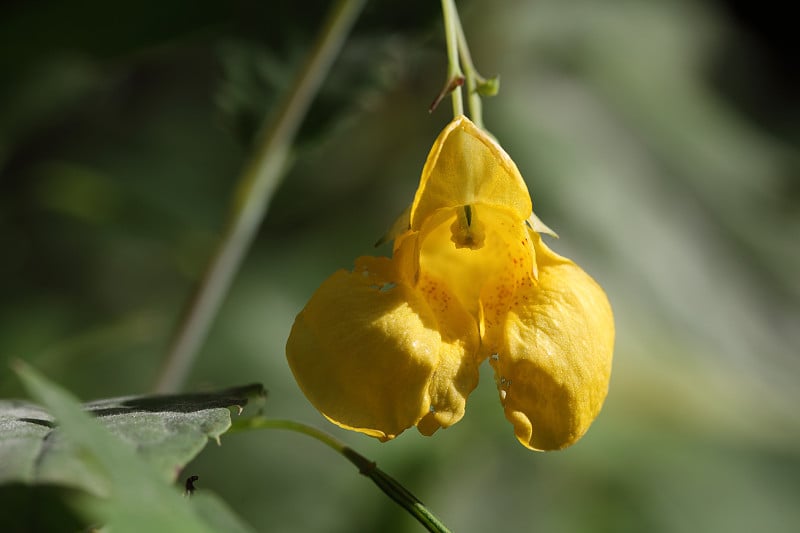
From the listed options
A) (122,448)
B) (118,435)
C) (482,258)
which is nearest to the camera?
(122,448)

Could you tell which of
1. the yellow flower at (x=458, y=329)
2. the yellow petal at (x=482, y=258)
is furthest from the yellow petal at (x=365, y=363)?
the yellow petal at (x=482, y=258)

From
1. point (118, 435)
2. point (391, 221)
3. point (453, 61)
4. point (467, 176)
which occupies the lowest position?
point (391, 221)

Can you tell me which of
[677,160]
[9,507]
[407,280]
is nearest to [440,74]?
[677,160]

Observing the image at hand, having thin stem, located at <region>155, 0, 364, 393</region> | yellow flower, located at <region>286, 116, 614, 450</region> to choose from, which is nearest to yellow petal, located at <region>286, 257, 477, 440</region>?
yellow flower, located at <region>286, 116, 614, 450</region>

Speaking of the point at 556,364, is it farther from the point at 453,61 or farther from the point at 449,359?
the point at 453,61

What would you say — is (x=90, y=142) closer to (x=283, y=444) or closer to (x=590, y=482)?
(x=283, y=444)

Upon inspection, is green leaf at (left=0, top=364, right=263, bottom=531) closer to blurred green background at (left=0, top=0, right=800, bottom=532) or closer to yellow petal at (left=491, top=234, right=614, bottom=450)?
yellow petal at (left=491, top=234, right=614, bottom=450)

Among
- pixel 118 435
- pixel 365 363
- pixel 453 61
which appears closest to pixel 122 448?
pixel 118 435
